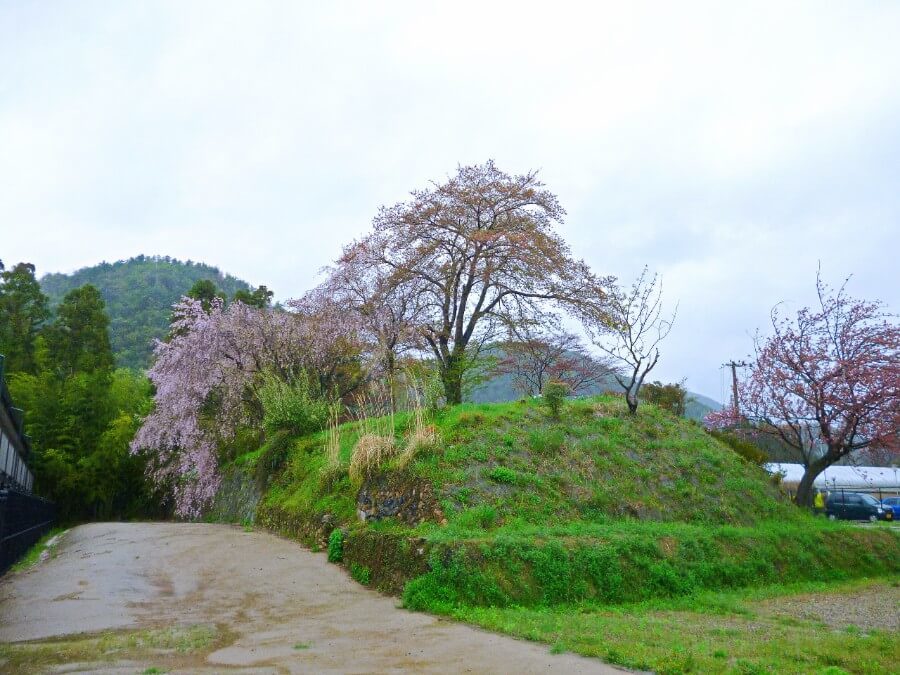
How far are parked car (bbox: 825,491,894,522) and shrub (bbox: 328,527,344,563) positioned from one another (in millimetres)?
22656

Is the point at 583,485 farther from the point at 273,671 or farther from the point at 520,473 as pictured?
the point at 273,671

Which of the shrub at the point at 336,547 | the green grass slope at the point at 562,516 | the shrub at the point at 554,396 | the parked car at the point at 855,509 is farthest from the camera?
the parked car at the point at 855,509

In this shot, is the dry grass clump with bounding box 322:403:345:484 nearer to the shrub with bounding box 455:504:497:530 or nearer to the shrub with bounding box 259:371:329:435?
the shrub with bounding box 259:371:329:435

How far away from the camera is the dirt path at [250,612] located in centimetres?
505

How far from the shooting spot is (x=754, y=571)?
982cm

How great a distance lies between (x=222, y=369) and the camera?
61.0 feet

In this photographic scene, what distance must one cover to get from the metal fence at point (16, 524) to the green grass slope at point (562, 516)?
4329mm

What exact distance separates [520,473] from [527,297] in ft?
27.7

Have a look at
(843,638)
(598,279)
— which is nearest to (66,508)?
(598,279)

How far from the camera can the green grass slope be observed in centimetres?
766

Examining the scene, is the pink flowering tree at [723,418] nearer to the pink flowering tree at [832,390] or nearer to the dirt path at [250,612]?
the pink flowering tree at [832,390]

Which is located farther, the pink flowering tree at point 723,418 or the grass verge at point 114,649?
the pink flowering tree at point 723,418

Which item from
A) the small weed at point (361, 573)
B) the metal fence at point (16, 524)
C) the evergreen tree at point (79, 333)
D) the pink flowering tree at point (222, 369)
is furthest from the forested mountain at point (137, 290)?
the small weed at point (361, 573)

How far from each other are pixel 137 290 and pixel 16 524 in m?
56.1
